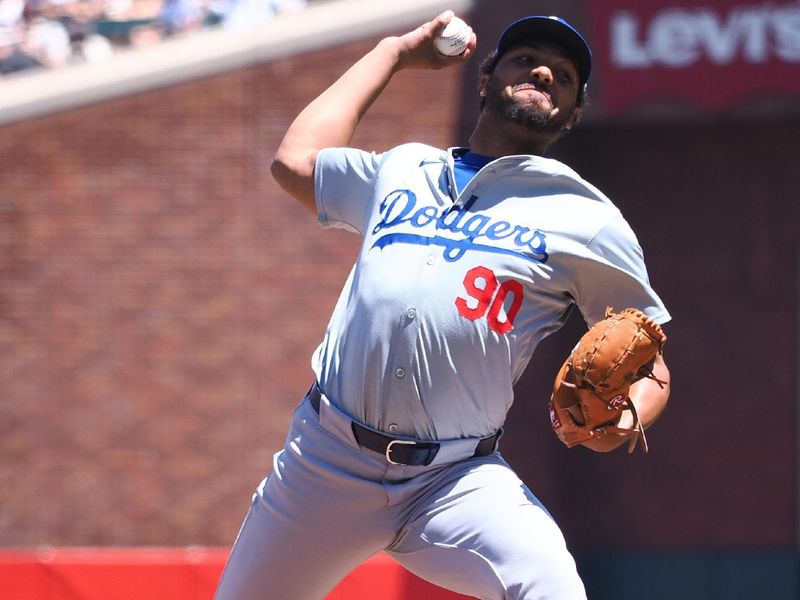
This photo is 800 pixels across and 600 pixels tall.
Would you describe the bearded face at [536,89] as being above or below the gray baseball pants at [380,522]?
above

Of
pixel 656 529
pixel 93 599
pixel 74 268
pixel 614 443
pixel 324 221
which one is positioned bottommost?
pixel 656 529

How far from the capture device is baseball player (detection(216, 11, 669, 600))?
3035mm

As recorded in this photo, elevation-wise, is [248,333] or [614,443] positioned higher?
[614,443]

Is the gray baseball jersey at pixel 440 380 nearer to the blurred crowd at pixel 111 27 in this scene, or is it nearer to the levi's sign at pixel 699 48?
the levi's sign at pixel 699 48

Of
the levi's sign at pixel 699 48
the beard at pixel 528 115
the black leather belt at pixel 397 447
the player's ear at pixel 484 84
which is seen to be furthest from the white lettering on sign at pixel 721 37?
the black leather belt at pixel 397 447

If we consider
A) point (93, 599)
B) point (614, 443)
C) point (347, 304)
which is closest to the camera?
point (614, 443)

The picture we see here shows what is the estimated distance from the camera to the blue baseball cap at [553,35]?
10.9 ft

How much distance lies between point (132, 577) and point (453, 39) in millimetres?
2679

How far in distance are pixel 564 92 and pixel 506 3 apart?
303 inches

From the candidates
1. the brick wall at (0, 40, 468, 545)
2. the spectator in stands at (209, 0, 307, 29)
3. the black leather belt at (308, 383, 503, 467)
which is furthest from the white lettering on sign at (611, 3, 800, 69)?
the black leather belt at (308, 383, 503, 467)

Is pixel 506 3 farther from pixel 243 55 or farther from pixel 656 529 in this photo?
pixel 656 529

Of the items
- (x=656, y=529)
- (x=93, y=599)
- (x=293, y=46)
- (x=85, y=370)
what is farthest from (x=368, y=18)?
(x=93, y=599)

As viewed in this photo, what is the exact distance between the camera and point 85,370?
11125mm

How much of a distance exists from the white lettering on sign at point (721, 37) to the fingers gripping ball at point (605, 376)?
24.8 ft
